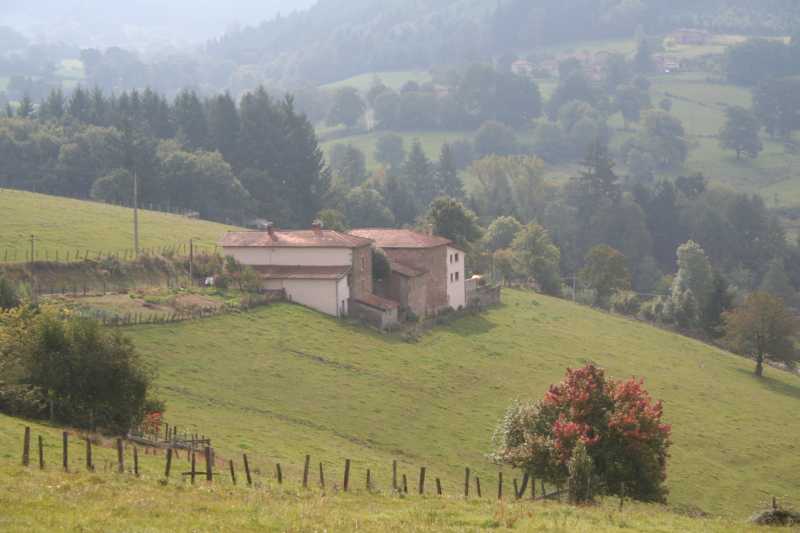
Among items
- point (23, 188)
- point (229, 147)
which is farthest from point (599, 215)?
point (23, 188)

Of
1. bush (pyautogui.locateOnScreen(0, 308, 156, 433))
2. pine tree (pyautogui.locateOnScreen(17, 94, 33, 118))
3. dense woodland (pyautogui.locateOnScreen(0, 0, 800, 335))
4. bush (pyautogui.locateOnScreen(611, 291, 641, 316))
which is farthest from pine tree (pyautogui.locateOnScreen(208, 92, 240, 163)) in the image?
bush (pyautogui.locateOnScreen(0, 308, 156, 433))

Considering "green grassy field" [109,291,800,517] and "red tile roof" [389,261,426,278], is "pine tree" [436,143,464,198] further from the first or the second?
"green grassy field" [109,291,800,517]

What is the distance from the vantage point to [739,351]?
268 feet

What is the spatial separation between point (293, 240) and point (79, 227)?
15.2m

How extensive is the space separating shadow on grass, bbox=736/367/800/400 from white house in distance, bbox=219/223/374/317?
24127 mm

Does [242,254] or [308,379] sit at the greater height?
[242,254]

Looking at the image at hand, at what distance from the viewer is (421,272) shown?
74.5 meters

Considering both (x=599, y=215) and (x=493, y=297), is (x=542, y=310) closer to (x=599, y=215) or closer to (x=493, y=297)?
(x=493, y=297)

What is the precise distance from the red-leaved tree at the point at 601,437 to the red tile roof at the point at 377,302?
98.1 ft

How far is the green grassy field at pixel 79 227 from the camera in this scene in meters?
68.5

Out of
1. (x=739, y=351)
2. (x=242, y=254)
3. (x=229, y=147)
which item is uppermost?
(x=229, y=147)

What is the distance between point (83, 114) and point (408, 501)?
10957 cm

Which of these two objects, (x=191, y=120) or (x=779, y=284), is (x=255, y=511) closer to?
(x=191, y=120)

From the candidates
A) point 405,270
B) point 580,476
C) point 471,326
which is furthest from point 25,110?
point 580,476
